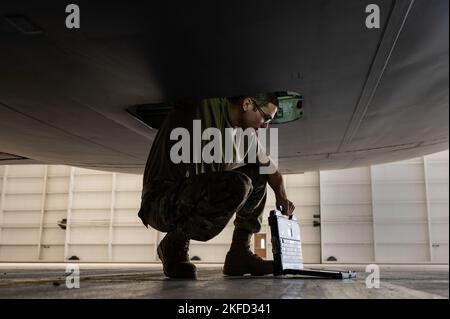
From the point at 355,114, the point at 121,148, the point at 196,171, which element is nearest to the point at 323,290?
the point at 196,171

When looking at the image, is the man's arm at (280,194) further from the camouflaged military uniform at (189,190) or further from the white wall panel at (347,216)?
the white wall panel at (347,216)

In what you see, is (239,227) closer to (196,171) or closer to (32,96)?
(196,171)

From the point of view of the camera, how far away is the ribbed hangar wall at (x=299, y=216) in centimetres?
914

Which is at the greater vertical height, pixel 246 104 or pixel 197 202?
pixel 246 104

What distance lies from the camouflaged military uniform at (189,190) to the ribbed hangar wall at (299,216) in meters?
7.51

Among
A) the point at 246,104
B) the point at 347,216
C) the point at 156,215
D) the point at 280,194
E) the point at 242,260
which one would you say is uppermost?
the point at 246,104

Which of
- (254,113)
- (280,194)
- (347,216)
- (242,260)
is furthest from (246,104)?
(347,216)

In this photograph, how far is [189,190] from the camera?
164cm

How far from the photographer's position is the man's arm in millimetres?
2021

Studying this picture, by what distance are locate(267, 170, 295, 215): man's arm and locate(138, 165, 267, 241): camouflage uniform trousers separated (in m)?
0.36

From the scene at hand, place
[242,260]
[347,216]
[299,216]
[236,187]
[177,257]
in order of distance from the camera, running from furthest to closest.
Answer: [299,216] < [347,216] < [242,260] < [177,257] < [236,187]

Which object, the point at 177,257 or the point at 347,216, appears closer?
the point at 177,257

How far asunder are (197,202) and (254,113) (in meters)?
0.56

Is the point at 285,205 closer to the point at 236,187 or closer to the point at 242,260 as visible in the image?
the point at 242,260
